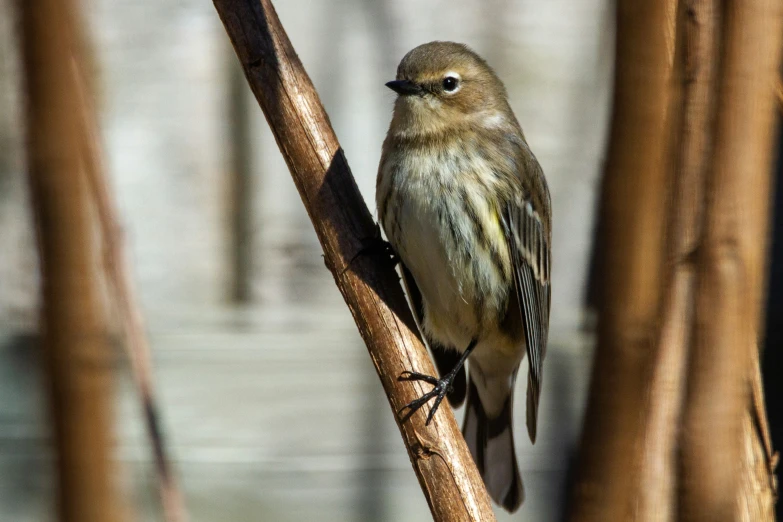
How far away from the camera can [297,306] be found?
3875 millimetres

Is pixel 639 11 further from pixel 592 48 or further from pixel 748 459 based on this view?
pixel 592 48

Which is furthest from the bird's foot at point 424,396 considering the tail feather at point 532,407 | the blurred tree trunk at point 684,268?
the tail feather at point 532,407

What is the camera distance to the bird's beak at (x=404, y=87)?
2572 mm

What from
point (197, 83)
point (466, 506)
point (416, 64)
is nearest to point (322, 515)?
point (197, 83)

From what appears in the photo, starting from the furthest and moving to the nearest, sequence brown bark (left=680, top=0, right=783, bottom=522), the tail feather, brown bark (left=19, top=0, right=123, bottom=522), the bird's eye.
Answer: the bird's eye → the tail feather → brown bark (left=680, top=0, right=783, bottom=522) → brown bark (left=19, top=0, right=123, bottom=522)

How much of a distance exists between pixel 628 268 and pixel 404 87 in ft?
6.36

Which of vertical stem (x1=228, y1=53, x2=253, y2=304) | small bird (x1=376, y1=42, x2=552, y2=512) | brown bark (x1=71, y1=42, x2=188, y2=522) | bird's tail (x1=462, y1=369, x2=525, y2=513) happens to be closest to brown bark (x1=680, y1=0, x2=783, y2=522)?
brown bark (x1=71, y1=42, x2=188, y2=522)

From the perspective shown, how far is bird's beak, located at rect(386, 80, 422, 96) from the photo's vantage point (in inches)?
101

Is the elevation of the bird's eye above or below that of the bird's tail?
above

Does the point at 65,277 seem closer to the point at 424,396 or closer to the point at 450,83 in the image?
the point at 424,396

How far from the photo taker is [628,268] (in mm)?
727

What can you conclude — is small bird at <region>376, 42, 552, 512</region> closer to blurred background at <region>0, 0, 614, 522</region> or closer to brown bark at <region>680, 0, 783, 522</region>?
blurred background at <region>0, 0, 614, 522</region>

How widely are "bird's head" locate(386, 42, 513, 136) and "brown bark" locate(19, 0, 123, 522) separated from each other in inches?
79.9

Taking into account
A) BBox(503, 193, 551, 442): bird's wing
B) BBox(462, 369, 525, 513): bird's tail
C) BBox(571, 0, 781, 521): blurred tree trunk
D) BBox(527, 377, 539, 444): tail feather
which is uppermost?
BBox(571, 0, 781, 521): blurred tree trunk
